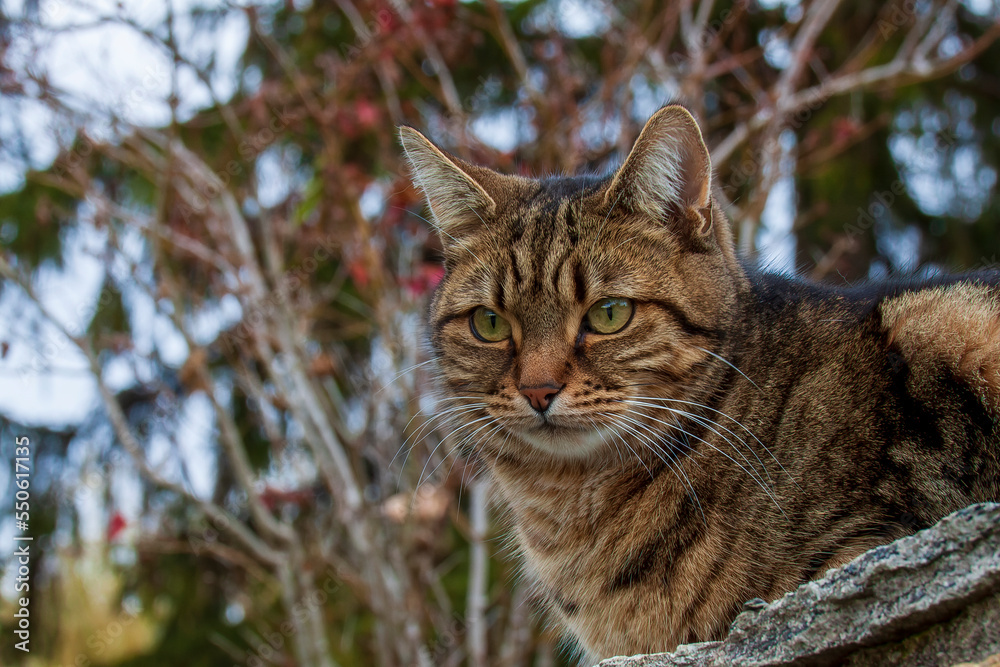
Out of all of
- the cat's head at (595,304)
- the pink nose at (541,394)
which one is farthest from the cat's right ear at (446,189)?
the pink nose at (541,394)

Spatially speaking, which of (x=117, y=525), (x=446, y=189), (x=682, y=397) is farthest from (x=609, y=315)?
(x=117, y=525)

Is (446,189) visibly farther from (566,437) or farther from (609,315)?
(566,437)

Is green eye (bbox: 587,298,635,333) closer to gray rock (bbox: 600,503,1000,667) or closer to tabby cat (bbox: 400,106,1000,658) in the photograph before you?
tabby cat (bbox: 400,106,1000,658)

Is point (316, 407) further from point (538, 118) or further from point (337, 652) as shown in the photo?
point (337, 652)

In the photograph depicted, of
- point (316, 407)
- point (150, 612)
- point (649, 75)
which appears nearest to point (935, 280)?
point (316, 407)

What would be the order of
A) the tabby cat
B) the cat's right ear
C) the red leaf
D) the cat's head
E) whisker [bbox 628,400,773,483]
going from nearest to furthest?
the tabby cat
whisker [bbox 628,400,773,483]
the cat's head
the cat's right ear
the red leaf

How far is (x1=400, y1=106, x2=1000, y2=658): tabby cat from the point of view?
60.8 inches

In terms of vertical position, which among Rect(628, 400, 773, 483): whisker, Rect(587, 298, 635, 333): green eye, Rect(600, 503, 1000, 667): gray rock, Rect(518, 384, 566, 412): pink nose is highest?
Rect(587, 298, 635, 333): green eye

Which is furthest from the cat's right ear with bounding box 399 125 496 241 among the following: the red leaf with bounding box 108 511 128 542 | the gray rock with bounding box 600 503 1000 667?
the red leaf with bounding box 108 511 128 542

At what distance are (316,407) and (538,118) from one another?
1622mm

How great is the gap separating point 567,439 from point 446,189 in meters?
0.80

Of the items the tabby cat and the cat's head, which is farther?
the cat's head

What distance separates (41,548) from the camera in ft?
14.5

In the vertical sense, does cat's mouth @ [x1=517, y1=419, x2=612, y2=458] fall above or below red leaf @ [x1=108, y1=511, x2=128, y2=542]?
above
